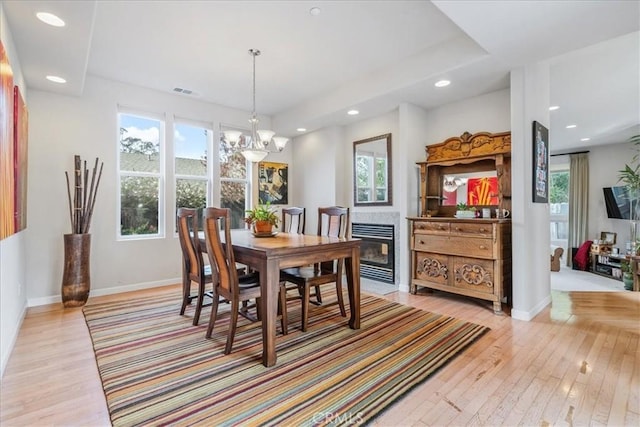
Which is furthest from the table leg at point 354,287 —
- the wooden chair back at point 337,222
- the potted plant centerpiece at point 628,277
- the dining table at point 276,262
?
the potted plant centerpiece at point 628,277

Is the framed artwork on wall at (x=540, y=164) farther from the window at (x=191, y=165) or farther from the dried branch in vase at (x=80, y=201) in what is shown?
the dried branch in vase at (x=80, y=201)

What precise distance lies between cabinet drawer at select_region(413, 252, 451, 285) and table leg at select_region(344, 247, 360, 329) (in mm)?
1450

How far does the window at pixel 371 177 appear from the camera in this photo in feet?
15.5

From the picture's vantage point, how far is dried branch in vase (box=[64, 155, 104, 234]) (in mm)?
3627

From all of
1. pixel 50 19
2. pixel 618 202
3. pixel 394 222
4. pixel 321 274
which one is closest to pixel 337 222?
pixel 321 274

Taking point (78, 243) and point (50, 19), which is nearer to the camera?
point (50, 19)

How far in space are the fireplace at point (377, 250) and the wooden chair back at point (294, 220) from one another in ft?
4.38

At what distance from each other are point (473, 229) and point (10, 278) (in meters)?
4.30

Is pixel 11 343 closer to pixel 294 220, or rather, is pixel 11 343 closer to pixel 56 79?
pixel 56 79

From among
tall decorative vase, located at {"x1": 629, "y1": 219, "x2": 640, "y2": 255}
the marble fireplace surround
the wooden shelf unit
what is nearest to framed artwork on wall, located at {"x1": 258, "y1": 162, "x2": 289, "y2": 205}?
the marble fireplace surround

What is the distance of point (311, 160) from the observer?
5.70m

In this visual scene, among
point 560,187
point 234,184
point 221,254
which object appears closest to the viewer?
point 221,254

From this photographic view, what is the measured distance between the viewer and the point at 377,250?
4.83 m

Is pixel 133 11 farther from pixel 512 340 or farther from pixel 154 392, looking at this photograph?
pixel 512 340
